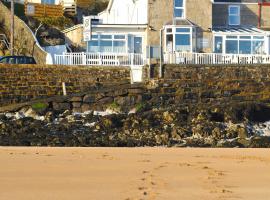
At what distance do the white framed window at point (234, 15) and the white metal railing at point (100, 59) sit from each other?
9378 millimetres

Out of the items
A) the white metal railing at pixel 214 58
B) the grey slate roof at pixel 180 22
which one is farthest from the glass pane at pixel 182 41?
the white metal railing at pixel 214 58

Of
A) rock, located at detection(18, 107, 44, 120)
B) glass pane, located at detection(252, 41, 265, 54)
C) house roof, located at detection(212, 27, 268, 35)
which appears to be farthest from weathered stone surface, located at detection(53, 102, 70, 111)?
glass pane, located at detection(252, 41, 265, 54)

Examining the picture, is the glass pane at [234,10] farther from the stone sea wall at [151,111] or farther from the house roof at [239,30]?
the stone sea wall at [151,111]

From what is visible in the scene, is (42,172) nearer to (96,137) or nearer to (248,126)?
(96,137)

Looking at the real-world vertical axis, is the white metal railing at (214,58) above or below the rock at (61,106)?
above

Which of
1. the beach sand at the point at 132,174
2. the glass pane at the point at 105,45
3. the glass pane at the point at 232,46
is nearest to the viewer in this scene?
the beach sand at the point at 132,174

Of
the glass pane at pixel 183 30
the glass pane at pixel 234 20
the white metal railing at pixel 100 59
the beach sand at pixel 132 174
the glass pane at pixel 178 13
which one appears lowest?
the beach sand at pixel 132 174

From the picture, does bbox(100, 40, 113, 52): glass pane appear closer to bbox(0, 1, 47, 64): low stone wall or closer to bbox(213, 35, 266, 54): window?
bbox(0, 1, 47, 64): low stone wall

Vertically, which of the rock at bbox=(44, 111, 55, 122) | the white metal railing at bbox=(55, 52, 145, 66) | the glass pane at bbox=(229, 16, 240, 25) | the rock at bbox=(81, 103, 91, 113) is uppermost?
the glass pane at bbox=(229, 16, 240, 25)

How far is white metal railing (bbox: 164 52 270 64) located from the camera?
112 ft

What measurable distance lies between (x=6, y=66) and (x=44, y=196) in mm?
17967

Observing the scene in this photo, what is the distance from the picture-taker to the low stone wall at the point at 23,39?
39219 millimetres

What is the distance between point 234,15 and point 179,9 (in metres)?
4.42

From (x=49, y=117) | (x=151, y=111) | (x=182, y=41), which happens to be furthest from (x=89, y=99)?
(x=182, y=41)
